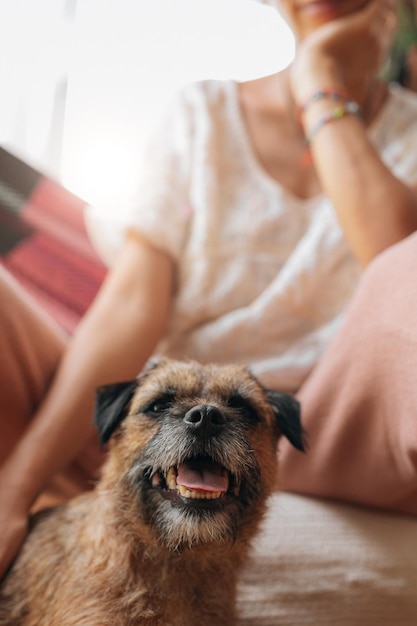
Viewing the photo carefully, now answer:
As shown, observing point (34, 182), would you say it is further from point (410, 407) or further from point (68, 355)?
point (410, 407)

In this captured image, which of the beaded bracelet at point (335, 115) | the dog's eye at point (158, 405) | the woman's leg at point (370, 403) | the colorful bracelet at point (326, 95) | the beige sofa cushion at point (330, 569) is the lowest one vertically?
the beige sofa cushion at point (330, 569)

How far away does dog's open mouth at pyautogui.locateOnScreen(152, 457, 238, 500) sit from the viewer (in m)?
0.74

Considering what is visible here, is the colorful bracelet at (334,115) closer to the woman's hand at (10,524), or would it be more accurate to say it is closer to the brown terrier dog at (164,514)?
the brown terrier dog at (164,514)

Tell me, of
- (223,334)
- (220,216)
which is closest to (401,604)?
(223,334)

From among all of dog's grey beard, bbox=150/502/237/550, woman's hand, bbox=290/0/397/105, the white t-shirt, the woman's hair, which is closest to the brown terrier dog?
dog's grey beard, bbox=150/502/237/550

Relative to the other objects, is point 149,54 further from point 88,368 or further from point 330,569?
point 330,569

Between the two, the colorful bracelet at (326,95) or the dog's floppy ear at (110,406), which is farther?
the colorful bracelet at (326,95)

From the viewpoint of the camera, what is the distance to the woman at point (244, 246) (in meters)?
0.95

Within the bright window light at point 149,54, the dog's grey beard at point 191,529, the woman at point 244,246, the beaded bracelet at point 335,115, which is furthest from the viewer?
the bright window light at point 149,54

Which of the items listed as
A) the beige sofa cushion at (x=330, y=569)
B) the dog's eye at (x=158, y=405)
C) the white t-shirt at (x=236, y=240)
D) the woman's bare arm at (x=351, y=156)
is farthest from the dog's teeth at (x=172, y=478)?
the woman's bare arm at (x=351, y=156)

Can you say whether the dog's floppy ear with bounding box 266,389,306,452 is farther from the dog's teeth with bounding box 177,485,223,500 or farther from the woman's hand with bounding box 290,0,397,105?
the woman's hand with bounding box 290,0,397,105

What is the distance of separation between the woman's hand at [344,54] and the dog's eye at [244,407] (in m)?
0.67

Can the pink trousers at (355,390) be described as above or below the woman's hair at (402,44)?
below

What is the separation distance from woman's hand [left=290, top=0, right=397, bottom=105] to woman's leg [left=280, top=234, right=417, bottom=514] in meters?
0.49
